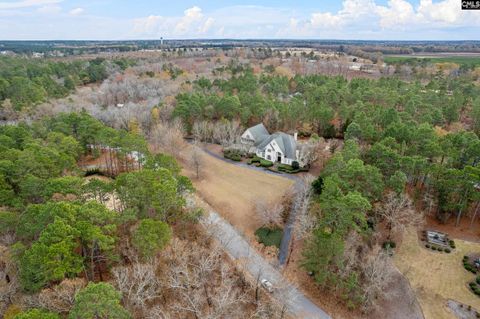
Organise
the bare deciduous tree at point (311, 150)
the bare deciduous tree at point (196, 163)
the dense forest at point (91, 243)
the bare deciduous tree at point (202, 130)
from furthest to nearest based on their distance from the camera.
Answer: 1. the bare deciduous tree at point (202, 130)
2. the bare deciduous tree at point (311, 150)
3. the bare deciduous tree at point (196, 163)
4. the dense forest at point (91, 243)

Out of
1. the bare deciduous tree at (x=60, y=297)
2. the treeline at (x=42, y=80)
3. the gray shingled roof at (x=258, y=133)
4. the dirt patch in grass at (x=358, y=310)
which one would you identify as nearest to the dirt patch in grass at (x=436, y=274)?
the dirt patch in grass at (x=358, y=310)

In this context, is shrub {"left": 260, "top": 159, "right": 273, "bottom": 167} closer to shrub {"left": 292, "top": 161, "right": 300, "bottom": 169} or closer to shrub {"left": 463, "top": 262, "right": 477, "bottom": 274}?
shrub {"left": 292, "top": 161, "right": 300, "bottom": 169}

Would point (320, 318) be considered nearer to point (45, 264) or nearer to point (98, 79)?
point (45, 264)

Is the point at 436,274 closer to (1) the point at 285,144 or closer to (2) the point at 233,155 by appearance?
(1) the point at 285,144

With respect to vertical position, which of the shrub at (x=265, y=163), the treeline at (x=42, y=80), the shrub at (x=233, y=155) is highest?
the treeline at (x=42, y=80)

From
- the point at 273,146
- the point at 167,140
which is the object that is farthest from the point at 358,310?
the point at 167,140

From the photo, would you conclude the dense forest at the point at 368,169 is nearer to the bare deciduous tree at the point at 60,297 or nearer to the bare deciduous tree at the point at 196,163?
the bare deciduous tree at the point at 196,163

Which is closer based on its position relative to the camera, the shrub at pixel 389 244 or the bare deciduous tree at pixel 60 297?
the bare deciduous tree at pixel 60 297
